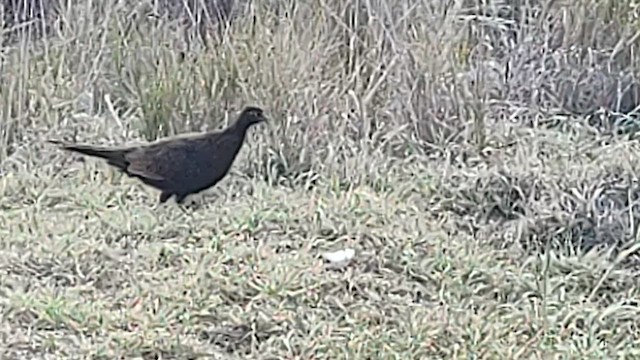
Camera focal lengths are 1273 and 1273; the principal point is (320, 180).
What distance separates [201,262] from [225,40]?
1825 mm

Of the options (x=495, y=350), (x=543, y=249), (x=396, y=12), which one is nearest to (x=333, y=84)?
(x=396, y=12)

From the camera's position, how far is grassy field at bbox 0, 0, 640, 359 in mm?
3951

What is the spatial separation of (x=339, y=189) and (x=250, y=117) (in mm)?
465

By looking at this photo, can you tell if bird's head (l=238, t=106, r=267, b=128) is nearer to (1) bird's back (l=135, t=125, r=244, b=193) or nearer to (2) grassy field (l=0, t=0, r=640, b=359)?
(1) bird's back (l=135, t=125, r=244, b=193)

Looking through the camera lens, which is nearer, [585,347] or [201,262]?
[585,347]

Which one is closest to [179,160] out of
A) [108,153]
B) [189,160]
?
[189,160]

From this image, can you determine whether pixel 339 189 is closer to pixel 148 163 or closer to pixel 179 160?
pixel 179 160

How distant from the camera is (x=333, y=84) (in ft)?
19.2

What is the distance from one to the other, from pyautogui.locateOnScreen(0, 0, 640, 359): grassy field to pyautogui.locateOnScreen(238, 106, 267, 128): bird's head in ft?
0.93

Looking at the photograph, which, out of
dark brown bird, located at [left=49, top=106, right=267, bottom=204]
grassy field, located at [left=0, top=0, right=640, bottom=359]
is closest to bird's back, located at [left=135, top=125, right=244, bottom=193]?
dark brown bird, located at [left=49, top=106, right=267, bottom=204]

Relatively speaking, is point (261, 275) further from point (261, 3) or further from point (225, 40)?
point (261, 3)

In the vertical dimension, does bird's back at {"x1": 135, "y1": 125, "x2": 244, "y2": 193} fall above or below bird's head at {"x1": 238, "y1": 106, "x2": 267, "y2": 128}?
below

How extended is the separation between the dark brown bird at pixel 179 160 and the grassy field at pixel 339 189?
0.10m

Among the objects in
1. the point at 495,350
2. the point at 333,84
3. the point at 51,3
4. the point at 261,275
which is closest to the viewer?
the point at 495,350
